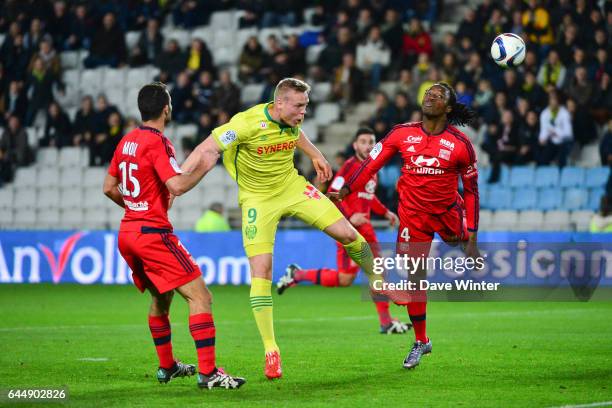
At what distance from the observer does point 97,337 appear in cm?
1238

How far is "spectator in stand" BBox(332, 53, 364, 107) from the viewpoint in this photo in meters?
24.2

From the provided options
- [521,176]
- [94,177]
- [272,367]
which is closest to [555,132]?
[521,176]

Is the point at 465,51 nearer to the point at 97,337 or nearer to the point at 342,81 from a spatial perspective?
the point at 342,81

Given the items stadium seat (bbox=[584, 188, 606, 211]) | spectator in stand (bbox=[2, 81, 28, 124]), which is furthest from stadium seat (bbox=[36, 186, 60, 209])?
stadium seat (bbox=[584, 188, 606, 211])

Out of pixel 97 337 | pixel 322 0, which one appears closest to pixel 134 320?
pixel 97 337

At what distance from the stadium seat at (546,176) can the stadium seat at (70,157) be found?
10500 millimetres

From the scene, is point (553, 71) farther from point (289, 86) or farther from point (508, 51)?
point (289, 86)

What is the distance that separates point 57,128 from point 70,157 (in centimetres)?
87

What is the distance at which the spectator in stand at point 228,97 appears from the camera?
79.6 ft

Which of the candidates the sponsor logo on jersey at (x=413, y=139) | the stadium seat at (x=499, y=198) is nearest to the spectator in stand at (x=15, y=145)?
the stadium seat at (x=499, y=198)

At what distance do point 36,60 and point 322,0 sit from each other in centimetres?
701

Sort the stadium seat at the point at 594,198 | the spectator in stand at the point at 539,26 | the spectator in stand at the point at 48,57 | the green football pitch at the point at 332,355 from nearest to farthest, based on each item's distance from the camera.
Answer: the green football pitch at the point at 332,355 → the stadium seat at the point at 594,198 → the spectator in stand at the point at 539,26 → the spectator in stand at the point at 48,57

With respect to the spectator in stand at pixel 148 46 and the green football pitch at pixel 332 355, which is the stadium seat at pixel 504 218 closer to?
the green football pitch at pixel 332 355

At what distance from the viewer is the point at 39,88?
27.0 meters
